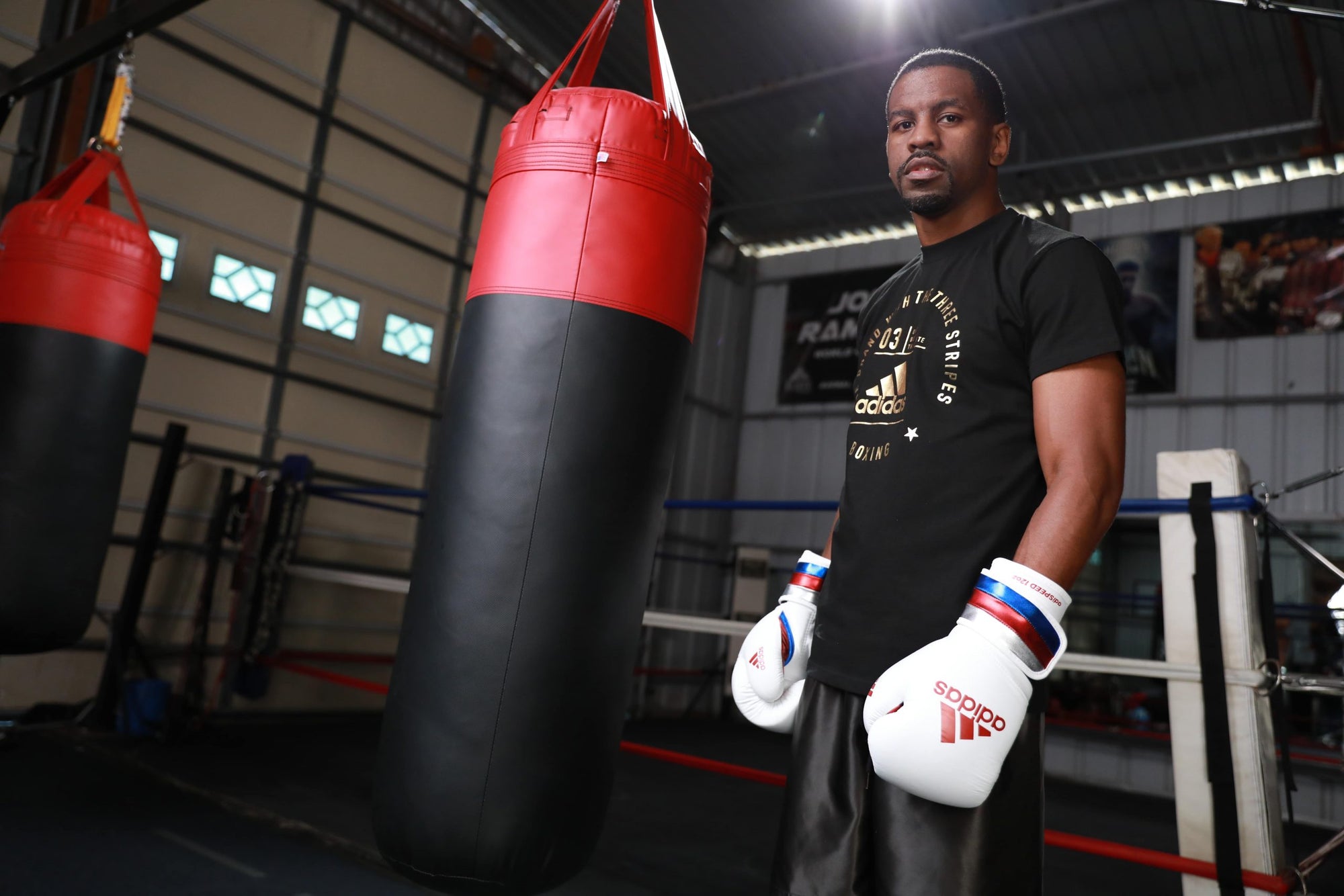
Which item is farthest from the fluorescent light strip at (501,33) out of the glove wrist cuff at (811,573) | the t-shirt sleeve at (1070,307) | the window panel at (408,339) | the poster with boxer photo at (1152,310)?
the t-shirt sleeve at (1070,307)

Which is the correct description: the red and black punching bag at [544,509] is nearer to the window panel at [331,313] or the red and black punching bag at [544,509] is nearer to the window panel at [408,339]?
the window panel at [331,313]

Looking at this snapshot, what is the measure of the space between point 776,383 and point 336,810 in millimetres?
7041

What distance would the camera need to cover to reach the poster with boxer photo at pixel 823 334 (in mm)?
8891

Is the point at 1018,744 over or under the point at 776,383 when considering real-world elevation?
under

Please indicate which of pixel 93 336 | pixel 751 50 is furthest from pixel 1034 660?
pixel 751 50

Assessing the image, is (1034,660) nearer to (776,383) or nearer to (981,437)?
(981,437)

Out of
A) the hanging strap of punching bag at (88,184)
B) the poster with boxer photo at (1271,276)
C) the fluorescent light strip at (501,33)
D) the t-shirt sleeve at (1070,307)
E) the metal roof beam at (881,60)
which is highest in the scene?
the fluorescent light strip at (501,33)

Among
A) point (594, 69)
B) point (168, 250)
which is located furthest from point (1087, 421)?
point (168, 250)

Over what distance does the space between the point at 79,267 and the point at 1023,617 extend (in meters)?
2.92

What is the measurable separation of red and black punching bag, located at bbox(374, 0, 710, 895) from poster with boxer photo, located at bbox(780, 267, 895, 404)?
24.8 ft

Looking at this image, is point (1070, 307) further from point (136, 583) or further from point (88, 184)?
point (136, 583)

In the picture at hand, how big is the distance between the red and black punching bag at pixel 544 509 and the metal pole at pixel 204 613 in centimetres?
366

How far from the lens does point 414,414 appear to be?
640 centimetres

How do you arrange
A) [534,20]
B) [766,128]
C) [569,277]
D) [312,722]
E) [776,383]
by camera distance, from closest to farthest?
1. [569,277]
2. [312,722]
3. [534,20]
4. [766,128]
5. [776,383]
